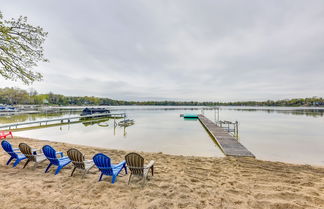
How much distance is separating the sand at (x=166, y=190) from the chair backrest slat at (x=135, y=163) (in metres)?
0.35

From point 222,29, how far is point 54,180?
1736cm

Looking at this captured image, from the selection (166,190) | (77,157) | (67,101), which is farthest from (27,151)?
(67,101)

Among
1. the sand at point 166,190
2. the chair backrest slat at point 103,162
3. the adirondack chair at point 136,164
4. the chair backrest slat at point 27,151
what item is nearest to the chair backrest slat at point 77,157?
the sand at point 166,190

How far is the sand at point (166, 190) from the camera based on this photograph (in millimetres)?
2668

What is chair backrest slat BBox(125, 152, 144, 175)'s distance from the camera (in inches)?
128

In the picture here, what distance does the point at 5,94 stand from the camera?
52344mm

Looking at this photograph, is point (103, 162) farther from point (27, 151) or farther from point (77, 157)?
point (27, 151)

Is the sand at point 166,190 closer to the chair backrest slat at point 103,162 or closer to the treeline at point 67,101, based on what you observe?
the chair backrest slat at point 103,162


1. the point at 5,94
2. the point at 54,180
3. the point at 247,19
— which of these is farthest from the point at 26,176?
the point at 5,94

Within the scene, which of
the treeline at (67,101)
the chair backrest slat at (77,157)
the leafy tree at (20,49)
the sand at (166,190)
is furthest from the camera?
the treeline at (67,101)

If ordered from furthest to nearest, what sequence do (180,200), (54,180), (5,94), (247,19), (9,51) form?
(5,94) < (247,19) < (9,51) < (54,180) < (180,200)

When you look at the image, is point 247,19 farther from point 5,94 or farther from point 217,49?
point 5,94

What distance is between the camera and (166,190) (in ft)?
10.4

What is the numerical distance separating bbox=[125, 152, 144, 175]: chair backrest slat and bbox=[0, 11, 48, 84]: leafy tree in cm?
575
